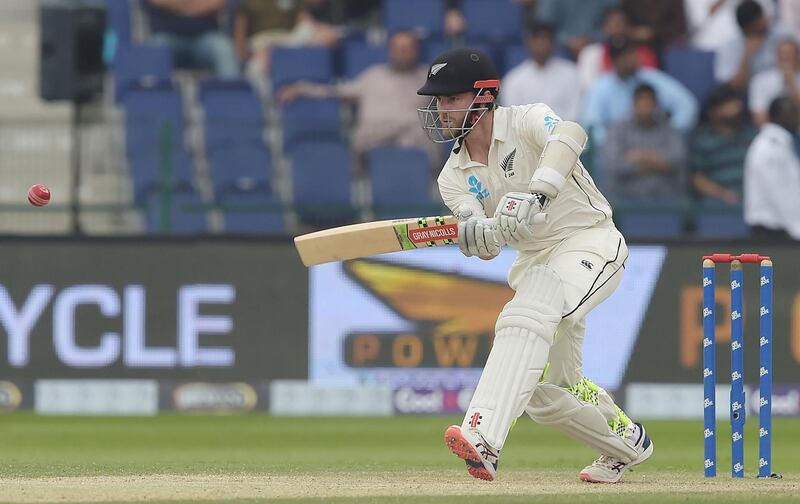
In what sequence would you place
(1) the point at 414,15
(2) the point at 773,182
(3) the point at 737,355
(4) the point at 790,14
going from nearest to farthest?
(3) the point at 737,355, (2) the point at 773,182, (1) the point at 414,15, (4) the point at 790,14

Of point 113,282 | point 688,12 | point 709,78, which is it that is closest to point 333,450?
point 113,282

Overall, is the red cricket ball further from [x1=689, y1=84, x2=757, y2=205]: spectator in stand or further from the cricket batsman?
[x1=689, y1=84, x2=757, y2=205]: spectator in stand

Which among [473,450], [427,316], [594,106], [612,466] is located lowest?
[427,316]

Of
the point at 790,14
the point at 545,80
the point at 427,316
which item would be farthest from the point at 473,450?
the point at 790,14

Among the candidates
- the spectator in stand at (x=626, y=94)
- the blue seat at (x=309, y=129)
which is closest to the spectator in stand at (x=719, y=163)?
the spectator in stand at (x=626, y=94)

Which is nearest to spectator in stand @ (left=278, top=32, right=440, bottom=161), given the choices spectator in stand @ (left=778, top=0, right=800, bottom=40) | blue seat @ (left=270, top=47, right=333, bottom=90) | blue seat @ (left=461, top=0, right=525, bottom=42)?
blue seat @ (left=270, top=47, right=333, bottom=90)

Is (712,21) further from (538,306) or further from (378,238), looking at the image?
(538,306)

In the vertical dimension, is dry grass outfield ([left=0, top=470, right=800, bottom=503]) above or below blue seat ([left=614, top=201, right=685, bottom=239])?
below
